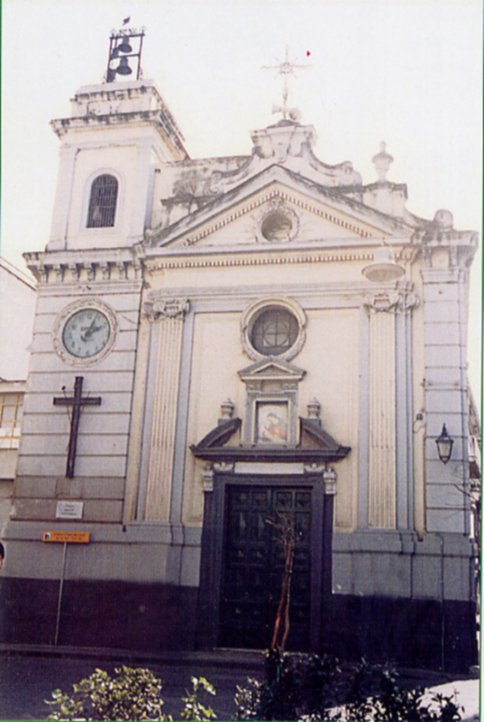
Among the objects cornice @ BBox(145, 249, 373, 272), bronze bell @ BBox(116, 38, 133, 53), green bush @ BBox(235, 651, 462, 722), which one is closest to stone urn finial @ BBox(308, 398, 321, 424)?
cornice @ BBox(145, 249, 373, 272)

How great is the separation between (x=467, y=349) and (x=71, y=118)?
513 centimetres

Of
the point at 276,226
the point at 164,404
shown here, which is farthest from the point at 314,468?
the point at 276,226

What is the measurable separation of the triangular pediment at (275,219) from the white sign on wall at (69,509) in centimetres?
285

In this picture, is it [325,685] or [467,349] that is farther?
[467,349]

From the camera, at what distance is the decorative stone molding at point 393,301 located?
8.31m

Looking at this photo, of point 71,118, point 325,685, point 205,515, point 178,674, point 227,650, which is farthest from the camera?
point 71,118

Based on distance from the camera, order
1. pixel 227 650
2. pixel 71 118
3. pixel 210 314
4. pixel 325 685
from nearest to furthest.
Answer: pixel 325 685 → pixel 227 650 → pixel 210 314 → pixel 71 118

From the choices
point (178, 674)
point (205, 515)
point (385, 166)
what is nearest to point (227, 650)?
point (178, 674)

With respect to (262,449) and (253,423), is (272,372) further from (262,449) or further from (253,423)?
(262,449)

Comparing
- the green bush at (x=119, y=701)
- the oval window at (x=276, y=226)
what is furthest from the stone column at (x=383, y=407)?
the green bush at (x=119, y=701)

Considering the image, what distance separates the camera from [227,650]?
759 cm

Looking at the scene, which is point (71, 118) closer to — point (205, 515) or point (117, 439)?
point (117, 439)

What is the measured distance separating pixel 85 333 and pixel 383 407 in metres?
3.24

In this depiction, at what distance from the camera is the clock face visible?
28.9ft
